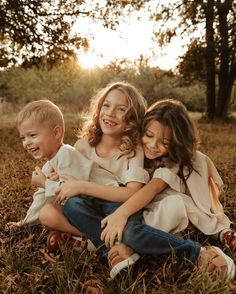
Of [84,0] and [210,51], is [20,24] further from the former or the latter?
[210,51]

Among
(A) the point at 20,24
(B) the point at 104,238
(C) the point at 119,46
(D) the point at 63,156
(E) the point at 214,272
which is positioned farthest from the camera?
(C) the point at 119,46

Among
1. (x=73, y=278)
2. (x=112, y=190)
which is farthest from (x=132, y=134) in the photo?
(x=73, y=278)

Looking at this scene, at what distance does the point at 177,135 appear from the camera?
2828 mm

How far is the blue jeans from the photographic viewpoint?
7.97 ft

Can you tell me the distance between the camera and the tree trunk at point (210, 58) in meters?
13.8

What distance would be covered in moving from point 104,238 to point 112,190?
0.33m

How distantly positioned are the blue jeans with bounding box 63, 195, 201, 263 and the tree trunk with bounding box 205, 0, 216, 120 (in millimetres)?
12244

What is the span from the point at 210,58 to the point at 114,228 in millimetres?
13083

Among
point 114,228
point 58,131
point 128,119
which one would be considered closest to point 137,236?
point 114,228

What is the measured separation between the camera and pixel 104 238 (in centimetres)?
253

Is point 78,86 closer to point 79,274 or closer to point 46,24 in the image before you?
point 46,24

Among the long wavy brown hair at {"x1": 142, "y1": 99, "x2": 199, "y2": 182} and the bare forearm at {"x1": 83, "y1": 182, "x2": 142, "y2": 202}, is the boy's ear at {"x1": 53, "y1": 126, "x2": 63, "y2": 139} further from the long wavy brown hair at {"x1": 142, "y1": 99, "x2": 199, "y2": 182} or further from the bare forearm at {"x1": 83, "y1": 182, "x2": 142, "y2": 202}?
the long wavy brown hair at {"x1": 142, "y1": 99, "x2": 199, "y2": 182}

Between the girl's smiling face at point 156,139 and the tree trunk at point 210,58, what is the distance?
11750 millimetres

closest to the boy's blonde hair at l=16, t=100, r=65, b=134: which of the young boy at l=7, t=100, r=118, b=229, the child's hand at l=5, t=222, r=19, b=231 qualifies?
the young boy at l=7, t=100, r=118, b=229
